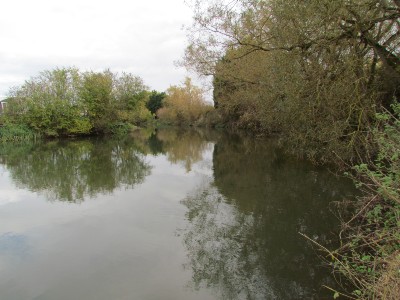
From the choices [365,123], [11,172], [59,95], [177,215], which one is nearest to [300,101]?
[365,123]

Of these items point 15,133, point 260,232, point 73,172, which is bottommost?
point 73,172

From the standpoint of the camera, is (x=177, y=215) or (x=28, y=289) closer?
(x=28, y=289)

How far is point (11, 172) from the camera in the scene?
14.2 metres

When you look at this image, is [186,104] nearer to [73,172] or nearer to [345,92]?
[73,172]

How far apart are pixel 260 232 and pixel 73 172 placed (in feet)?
31.7

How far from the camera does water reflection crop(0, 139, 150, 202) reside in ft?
35.9

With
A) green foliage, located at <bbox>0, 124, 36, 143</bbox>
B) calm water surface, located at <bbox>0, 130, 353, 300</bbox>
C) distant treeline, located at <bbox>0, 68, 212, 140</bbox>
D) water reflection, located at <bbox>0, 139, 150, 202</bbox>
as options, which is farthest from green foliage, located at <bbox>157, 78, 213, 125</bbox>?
calm water surface, located at <bbox>0, 130, 353, 300</bbox>

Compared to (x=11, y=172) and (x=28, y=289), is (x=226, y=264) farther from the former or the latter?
(x=11, y=172)

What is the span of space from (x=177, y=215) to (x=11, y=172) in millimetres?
9742

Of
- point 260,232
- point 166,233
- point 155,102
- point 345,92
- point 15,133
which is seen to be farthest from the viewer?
point 155,102

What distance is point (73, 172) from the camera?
45.4 feet

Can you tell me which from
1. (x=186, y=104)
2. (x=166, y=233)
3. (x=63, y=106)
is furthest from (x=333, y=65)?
(x=186, y=104)

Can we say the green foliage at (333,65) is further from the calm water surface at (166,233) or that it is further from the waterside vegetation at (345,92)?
the calm water surface at (166,233)

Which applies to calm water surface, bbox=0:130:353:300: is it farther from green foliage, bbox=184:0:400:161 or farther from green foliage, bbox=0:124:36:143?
green foliage, bbox=0:124:36:143
